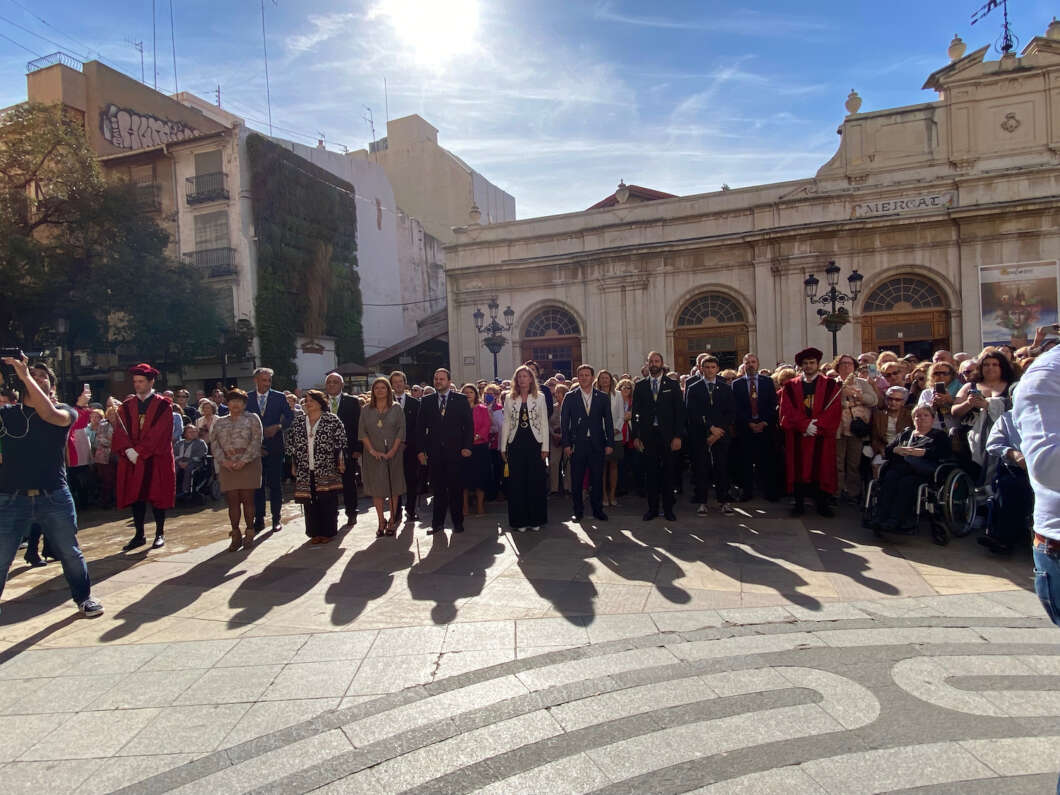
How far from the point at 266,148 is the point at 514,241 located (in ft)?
40.3

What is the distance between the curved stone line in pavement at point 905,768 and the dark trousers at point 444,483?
4973 mm

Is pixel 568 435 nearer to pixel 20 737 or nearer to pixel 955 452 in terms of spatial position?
pixel 955 452

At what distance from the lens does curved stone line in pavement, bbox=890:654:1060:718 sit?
3053mm

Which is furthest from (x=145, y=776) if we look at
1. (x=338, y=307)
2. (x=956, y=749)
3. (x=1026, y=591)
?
(x=338, y=307)

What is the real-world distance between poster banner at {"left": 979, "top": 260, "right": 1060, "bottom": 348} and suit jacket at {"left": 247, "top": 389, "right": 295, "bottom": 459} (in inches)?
832

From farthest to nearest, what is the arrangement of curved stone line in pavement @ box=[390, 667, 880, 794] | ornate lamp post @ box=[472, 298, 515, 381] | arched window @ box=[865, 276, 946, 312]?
1. arched window @ box=[865, 276, 946, 312]
2. ornate lamp post @ box=[472, 298, 515, 381]
3. curved stone line in pavement @ box=[390, 667, 880, 794]

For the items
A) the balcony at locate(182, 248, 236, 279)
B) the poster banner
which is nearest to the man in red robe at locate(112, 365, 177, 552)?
the balcony at locate(182, 248, 236, 279)

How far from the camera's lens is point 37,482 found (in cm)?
462

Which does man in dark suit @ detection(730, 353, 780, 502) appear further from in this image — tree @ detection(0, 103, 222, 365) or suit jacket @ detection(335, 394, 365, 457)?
tree @ detection(0, 103, 222, 365)

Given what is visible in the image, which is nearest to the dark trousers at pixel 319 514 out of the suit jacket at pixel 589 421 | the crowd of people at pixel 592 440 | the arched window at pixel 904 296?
the crowd of people at pixel 592 440

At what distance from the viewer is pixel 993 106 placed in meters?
20.8

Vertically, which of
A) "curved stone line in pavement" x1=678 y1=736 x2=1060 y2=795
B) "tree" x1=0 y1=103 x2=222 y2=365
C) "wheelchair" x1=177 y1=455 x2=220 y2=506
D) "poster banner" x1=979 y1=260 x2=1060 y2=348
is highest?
"tree" x1=0 y1=103 x2=222 y2=365

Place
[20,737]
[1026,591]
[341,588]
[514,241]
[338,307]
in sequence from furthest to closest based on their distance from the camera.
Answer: [338,307] → [514,241] → [341,588] → [1026,591] → [20,737]

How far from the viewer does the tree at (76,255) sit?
19859mm
